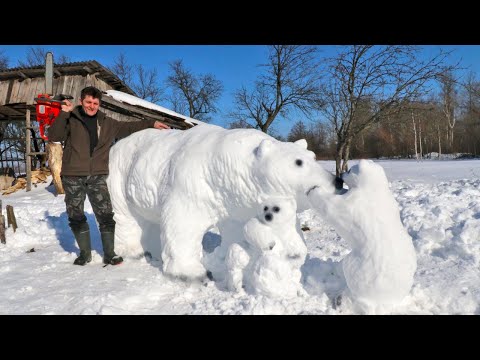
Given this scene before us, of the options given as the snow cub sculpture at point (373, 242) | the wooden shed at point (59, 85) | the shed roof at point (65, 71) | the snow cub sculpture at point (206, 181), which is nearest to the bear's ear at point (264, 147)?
the snow cub sculpture at point (206, 181)

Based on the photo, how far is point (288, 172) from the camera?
2525 millimetres

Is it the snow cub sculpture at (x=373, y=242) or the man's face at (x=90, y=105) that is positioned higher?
the man's face at (x=90, y=105)

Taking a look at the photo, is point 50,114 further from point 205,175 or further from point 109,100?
point 205,175

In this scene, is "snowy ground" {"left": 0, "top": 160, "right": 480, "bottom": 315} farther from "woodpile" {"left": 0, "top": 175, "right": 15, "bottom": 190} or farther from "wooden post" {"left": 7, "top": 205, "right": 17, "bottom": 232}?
"woodpile" {"left": 0, "top": 175, "right": 15, "bottom": 190}

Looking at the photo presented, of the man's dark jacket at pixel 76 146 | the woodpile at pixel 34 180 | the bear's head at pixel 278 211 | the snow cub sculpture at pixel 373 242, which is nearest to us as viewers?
the snow cub sculpture at pixel 373 242

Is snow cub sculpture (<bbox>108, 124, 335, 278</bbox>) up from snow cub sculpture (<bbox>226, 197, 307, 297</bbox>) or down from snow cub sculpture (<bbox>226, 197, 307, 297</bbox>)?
up

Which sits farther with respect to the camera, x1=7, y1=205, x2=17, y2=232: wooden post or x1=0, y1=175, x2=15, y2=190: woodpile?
x1=0, y1=175, x2=15, y2=190: woodpile

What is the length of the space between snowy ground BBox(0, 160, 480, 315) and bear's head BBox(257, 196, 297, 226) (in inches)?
20.3

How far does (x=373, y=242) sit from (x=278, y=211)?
76 cm

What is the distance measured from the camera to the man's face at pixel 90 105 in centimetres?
335

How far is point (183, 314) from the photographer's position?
88.9 inches

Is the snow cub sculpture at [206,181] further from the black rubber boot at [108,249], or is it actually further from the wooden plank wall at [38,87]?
the wooden plank wall at [38,87]

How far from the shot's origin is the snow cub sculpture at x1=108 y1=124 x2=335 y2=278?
2561 millimetres

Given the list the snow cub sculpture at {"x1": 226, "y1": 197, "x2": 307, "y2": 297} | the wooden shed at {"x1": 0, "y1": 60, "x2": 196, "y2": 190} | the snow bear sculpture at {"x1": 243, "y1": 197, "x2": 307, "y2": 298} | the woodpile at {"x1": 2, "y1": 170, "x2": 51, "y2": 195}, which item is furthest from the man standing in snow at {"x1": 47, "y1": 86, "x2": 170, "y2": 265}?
the woodpile at {"x1": 2, "y1": 170, "x2": 51, "y2": 195}
